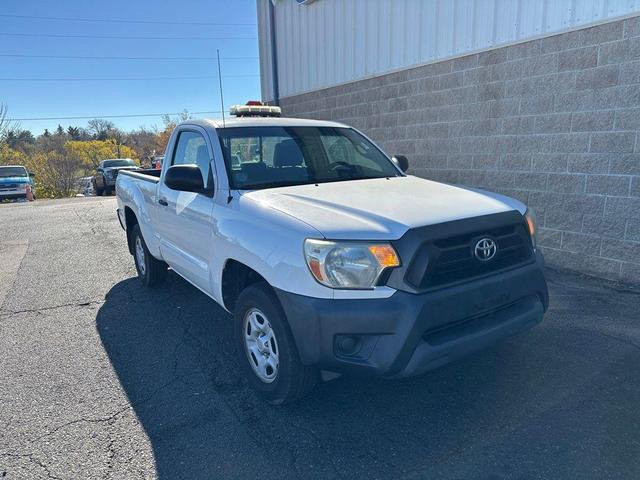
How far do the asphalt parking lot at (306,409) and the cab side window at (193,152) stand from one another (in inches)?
58.0

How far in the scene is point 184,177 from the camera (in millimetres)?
3471

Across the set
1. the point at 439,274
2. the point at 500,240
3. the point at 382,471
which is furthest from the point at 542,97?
the point at 382,471

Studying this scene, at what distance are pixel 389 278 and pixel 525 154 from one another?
4188 millimetres

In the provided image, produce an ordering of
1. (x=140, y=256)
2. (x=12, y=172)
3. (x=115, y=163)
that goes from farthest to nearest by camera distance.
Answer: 1. (x=115, y=163)
2. (x=12, y=172)
3. (x=140, y=256)

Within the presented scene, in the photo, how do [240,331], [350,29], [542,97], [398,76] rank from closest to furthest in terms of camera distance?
1. [240,331]
2. [542,97]
3. [398,76]
4. [350,29]

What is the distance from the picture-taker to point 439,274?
2.59m

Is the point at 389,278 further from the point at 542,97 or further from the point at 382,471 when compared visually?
the point at 542,97

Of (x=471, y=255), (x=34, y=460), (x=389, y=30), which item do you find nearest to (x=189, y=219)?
(x=34, y=460)

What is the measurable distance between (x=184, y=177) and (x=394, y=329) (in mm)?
1954

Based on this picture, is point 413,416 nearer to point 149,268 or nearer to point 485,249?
point 485,249

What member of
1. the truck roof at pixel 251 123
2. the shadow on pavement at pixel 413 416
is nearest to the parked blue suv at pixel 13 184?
the truck roof at pixel 251 123

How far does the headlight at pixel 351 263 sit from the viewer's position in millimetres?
2498

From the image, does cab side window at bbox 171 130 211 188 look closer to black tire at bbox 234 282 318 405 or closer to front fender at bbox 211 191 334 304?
front fender at bbox 211 191 334 304

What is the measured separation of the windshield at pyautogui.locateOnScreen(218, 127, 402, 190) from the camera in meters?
3.60
